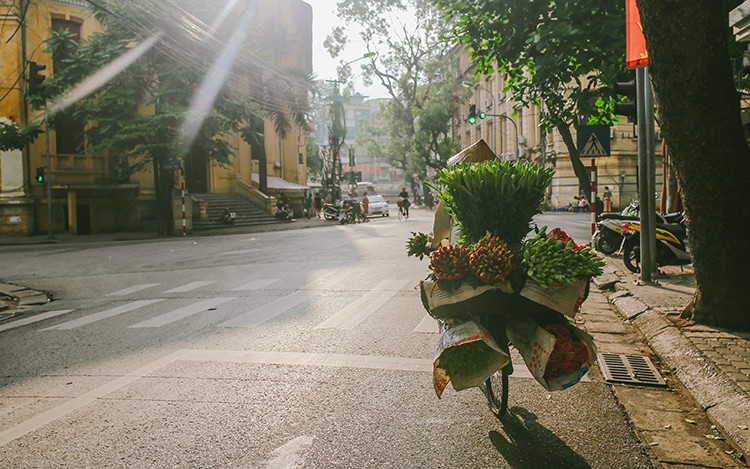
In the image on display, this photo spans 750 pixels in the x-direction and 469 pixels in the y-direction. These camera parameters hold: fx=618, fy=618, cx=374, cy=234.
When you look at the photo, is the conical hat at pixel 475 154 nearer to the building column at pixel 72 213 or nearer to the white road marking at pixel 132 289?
the white road marking at pixel 132 289

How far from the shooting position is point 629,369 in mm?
5242

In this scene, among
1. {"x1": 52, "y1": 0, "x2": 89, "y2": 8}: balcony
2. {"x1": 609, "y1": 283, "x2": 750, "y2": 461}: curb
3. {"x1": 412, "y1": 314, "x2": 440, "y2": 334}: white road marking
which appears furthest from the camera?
{"x1": 52, "y1": 0, "x2": 89, "y2": 8}: balcony

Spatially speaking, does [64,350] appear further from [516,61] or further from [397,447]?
[516,61]

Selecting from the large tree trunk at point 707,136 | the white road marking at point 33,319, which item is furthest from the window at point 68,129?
the large tree trunk at point 707,136

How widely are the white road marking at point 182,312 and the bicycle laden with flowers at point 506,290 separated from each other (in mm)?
4976

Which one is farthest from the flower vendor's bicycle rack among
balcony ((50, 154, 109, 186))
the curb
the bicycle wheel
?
balcony ((50, 154, 109, 186))

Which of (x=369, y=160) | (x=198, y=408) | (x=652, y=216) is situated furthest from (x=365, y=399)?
(x=369, y=160)

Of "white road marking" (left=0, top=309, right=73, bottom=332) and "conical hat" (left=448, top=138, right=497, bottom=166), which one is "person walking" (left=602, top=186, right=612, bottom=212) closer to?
"white road marking" (left=0, top=309, right=73, bottom=332)

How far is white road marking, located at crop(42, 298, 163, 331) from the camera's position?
7.84m

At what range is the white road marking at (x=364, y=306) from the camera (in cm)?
721

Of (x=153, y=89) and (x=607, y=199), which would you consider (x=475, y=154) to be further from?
(x=607, y=199)

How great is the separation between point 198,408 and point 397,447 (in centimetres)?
157

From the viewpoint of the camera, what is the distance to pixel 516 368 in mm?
5348

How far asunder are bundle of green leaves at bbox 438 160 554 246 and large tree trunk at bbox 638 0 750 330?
233cm
